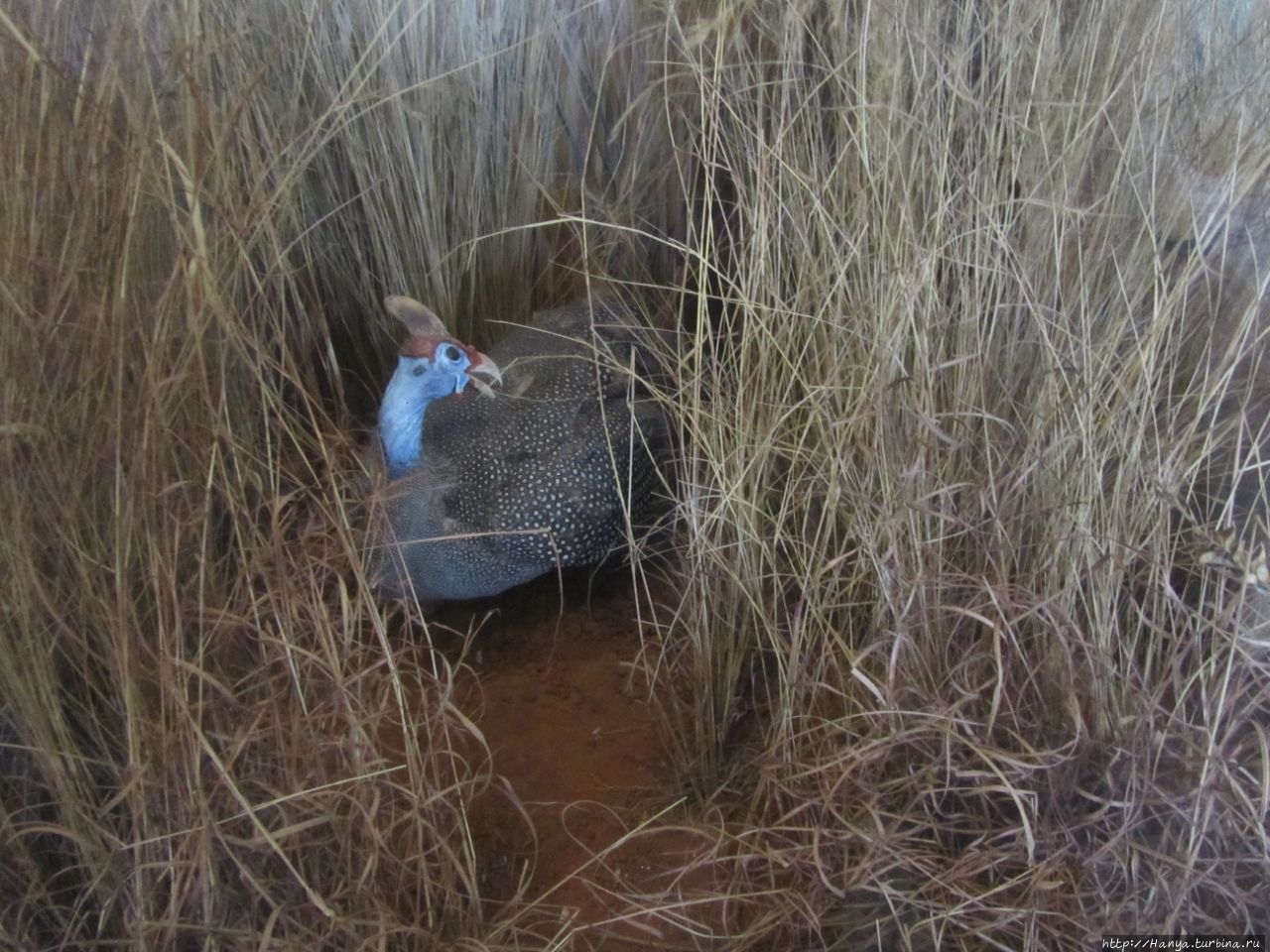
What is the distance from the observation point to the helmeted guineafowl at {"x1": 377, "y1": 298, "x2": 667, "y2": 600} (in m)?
1.34

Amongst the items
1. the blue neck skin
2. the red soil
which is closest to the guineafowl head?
the blue neck skin

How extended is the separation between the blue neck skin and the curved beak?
0.05ft

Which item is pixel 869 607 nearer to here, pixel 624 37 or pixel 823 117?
pixel 823 117

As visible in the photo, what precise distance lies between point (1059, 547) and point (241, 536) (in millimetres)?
788

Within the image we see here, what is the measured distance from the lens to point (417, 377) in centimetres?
133

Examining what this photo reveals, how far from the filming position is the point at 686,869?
1119 millimetres

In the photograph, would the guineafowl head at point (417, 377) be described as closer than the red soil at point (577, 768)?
No

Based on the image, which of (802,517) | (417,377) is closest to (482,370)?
(417,377)

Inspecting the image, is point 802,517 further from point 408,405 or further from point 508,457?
point 408,405

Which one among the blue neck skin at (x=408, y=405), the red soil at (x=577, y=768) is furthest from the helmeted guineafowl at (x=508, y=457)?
the red soil at (x=577, y=768)

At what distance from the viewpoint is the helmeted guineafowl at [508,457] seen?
4.41ft

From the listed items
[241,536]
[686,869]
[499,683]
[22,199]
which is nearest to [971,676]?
[686,869]

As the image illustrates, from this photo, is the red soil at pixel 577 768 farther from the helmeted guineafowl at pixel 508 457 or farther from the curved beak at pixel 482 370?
the curved beak at pixel 482 370

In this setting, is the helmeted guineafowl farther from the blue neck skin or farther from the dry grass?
the dry grass
